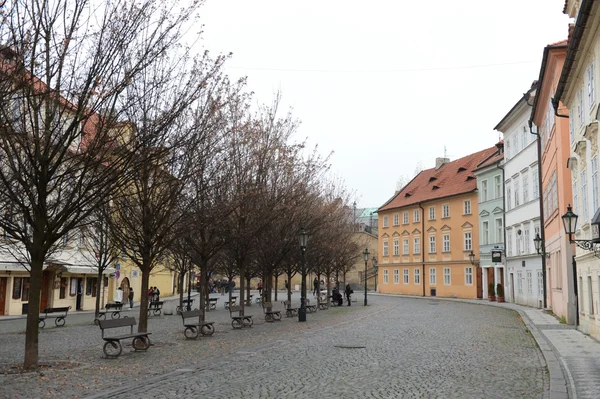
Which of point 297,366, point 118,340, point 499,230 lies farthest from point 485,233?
point 118,340

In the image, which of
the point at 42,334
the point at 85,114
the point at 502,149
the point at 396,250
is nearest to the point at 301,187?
the point at 42,334

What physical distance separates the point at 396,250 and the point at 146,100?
54860 mm

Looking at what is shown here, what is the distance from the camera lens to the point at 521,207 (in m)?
42.0

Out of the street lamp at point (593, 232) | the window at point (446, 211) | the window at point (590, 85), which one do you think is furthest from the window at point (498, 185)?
the window at point (590, 85)

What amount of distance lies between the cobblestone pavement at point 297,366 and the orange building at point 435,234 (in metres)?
34.0

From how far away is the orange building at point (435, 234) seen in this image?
184 ft

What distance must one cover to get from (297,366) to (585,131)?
35.1 feet

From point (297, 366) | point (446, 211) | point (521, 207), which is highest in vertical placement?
point (446, 211)

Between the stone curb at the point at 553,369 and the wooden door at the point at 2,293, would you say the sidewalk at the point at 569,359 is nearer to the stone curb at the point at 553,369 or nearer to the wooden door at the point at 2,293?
the stone curb at the point at 553,369

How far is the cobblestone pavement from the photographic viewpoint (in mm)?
Result: 10461

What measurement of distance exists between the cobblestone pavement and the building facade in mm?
2408

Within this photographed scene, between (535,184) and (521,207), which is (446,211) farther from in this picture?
(535,184)

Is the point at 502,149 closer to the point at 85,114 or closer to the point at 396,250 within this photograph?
the point at 396,250

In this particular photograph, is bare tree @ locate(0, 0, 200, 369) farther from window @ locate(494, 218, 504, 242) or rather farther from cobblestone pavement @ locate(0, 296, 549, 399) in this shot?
window @ locate(494, 218, 504, 242)
